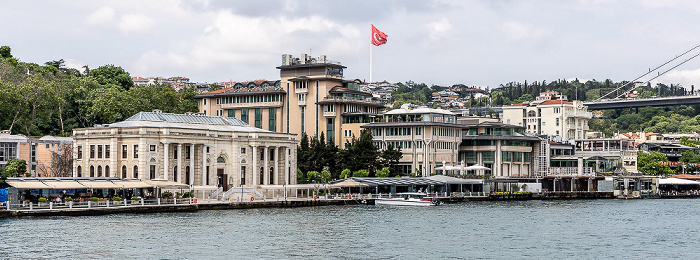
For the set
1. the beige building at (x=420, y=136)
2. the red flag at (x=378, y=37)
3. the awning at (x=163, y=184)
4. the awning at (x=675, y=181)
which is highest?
the red flag at (x=378, y=37)

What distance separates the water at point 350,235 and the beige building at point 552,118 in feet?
243

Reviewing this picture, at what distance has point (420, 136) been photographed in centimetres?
11794

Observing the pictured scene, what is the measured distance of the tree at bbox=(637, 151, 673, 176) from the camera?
481ft

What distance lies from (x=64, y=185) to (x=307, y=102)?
2012 inches

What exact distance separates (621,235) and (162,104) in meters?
70.6

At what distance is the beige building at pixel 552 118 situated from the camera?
6299 inches

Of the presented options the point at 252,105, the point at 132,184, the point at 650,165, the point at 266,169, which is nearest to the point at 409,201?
the point at 266,169

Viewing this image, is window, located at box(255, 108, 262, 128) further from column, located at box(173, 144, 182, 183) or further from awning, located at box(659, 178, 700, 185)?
awning, located at box(659, 178, 700, 185)

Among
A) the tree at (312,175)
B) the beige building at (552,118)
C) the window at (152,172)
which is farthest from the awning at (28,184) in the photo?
the beige building at (552,118)

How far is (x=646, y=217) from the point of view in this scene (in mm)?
84938

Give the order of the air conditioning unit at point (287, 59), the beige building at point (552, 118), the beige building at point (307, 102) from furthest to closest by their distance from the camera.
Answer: the beige building at point (552, 118) → the air conditioning unit at point (287, 59) → the beige building at point (307, 102)

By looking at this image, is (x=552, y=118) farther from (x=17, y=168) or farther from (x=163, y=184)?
(x=17, y=168)

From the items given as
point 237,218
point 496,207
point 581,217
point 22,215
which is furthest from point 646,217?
point 22,215

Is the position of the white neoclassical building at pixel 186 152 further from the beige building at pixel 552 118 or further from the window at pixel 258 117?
the beige building at pixel 552 118
